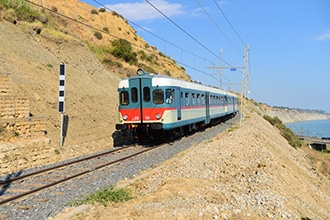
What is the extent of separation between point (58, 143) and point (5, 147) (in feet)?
11.4

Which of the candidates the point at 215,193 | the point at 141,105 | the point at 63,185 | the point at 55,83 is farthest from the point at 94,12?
the point at 215,193

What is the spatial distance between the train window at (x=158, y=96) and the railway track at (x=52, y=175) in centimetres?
300

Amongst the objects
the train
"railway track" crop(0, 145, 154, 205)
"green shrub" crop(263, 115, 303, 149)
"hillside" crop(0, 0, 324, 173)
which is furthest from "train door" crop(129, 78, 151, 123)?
"green shrub" crop(263, 115, 303, 149)

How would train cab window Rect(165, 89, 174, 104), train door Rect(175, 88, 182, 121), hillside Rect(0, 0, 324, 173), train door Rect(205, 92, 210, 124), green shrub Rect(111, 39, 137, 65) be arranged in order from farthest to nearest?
1. green shrub Rect(111, 39, 137, 65)
2. train door Rect(205, 92, 210, 124)
3. train door Rect(175, 88, 182, 121)
4. train cab window Rect(165, 89, 174, 104)
5. hillside Rect(0, 0, 324, 173)

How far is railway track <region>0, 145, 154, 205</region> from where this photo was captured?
9.56 metres

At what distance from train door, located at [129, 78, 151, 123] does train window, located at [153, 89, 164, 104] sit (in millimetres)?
296

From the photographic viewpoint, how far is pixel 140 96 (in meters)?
18.5

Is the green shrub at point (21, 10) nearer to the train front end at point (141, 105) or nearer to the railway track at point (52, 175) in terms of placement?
the train front end at point (141, 105)

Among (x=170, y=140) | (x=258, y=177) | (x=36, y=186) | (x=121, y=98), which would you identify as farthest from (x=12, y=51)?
(x=258, y=177)

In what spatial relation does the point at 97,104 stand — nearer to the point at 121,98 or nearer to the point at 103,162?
the point at 121,98

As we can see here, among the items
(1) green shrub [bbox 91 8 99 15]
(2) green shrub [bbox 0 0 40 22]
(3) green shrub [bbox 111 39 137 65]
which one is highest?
(1) green shrub [bbox 91 8 99 15]

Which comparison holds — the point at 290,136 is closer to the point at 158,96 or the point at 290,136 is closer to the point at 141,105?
the point at 158,96

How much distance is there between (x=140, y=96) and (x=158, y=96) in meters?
0.93

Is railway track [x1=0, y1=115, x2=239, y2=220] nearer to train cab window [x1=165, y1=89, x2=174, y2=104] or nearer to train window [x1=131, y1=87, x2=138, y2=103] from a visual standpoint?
train cab window [x1=165, y1=89, x2=174, y2=104]
